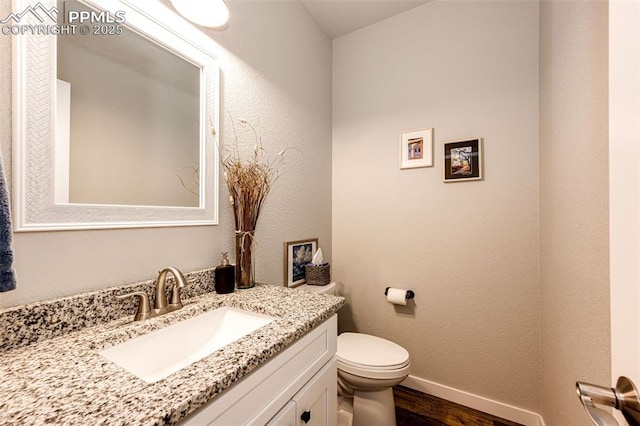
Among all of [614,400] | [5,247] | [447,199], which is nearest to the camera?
[614,400]

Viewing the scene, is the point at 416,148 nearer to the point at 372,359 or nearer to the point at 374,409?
the point at 372,359

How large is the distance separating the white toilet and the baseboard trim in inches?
17.9

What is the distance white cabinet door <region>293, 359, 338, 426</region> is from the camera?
0.80m

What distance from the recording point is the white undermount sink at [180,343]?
712 millimetres

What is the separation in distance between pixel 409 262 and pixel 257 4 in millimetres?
1838

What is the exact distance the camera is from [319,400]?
2.96 feet

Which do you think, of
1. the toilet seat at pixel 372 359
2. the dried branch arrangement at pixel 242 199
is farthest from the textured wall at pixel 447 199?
the dried branch arrangement at pixel 242 199

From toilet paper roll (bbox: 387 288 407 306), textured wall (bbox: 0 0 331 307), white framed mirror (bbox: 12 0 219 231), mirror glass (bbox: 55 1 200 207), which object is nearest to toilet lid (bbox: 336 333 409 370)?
toilet paper roll (bbox: 387 288 407 306)

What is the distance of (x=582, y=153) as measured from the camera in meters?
0.80

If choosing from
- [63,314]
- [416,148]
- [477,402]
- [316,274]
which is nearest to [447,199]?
[416,148]

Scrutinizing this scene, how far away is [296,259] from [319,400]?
885 mm

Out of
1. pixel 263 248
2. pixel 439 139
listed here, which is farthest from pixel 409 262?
pixel 263 248

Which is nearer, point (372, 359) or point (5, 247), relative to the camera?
point (5, 247)

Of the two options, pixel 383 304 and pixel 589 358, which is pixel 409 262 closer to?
pixel 383 304
